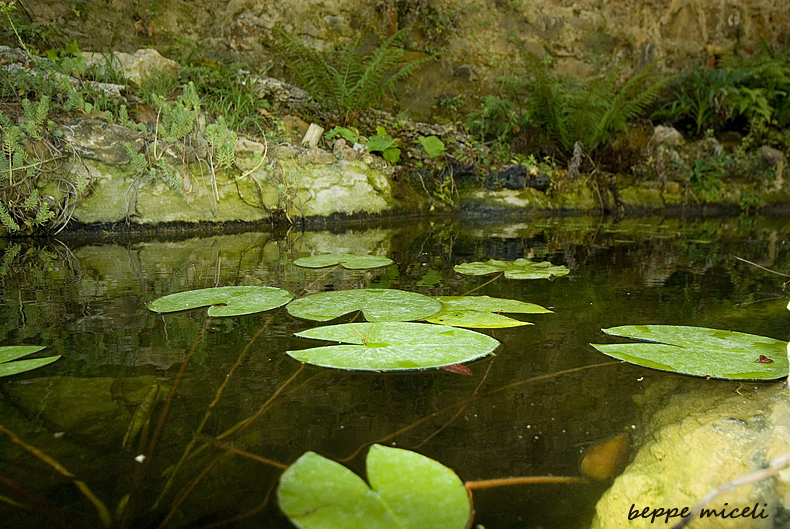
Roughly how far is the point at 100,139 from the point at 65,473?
9.84 ft

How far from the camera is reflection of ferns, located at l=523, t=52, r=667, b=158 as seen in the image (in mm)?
4836

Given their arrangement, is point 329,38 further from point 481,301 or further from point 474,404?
point 474,404

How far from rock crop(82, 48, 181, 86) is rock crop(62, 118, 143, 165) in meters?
0.84

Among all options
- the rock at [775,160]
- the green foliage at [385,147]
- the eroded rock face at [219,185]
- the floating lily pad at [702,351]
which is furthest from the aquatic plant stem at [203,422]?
the rock at [775,160]

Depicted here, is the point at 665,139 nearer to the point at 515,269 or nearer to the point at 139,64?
the point at 515,269

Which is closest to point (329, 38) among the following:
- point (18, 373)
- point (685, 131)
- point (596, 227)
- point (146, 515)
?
point (596, 227)

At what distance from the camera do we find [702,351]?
102 centimetres

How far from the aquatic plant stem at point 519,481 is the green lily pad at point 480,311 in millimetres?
546

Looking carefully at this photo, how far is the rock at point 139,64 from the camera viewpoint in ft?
12.3

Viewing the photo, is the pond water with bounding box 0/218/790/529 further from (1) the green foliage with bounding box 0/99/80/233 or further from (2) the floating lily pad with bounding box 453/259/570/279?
(1) the green foliage with bounding box 0/99/80/233

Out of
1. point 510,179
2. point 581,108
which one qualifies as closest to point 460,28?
point 581,108

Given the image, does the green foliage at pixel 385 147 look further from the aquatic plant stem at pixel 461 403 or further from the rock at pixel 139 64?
the aquatic plant stem at pixel 461 403

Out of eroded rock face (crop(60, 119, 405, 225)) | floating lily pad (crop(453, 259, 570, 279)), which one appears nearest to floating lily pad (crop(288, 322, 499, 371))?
floating lily pad (crop(453, 259, 570, 279))

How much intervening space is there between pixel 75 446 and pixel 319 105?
450cm
